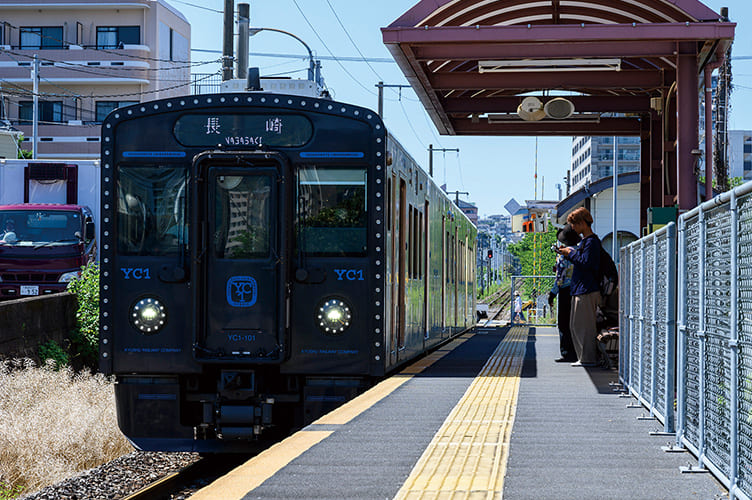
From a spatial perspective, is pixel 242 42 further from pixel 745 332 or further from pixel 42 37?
pixel 42 37

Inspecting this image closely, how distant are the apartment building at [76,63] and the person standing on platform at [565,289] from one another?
38482 millimetres

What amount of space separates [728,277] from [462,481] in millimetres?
1651

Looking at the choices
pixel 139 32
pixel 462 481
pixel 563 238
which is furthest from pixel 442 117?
pixel 139 32

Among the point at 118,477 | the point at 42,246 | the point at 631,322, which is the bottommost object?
the point at 118,477

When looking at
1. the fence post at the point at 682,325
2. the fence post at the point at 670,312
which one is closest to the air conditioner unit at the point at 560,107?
the fence post at the point at 670,312

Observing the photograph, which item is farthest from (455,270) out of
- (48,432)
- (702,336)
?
(702,336)

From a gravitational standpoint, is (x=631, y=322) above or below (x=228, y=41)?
below

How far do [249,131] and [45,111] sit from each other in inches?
1687

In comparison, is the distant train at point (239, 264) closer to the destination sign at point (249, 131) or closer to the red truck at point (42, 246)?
the destination sign at point (249, 131)

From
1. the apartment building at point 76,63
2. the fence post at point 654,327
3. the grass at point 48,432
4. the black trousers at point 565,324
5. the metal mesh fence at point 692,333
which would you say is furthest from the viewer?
the apartment building at point 76,63

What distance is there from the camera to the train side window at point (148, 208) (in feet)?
30.3

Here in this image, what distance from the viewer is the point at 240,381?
9.14 meters

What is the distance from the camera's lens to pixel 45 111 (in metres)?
49.3

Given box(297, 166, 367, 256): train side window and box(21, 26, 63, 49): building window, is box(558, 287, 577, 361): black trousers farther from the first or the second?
box(21, 26, 63, 49): building window
